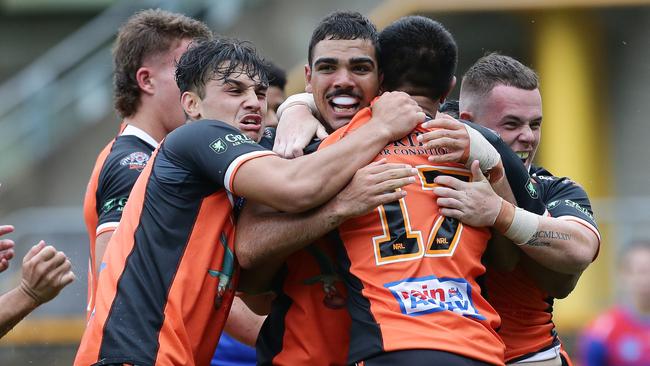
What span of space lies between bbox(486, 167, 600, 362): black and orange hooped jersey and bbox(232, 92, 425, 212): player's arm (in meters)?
1.06

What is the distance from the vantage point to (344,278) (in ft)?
16.5

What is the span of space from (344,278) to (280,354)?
518 mm

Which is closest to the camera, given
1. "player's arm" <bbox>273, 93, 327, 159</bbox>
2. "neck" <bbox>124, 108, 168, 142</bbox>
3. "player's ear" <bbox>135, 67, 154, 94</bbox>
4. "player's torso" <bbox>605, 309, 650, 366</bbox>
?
"player's arm" <bbox>273, 93, 327, 159</bbox>

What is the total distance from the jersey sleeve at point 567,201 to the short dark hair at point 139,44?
2.10m

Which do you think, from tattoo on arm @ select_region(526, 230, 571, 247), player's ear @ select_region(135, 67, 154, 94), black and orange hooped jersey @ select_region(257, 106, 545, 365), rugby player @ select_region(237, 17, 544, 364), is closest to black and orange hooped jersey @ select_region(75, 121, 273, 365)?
rugby player @ select_region(237, 17, 544, 364)

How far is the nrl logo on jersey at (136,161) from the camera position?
6008 millimetres

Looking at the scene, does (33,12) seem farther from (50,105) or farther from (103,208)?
(103,208)

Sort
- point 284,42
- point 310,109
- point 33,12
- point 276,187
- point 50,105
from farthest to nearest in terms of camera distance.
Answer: point 33,12
point 50,105
point 284,42
point 310,109
point 276,187

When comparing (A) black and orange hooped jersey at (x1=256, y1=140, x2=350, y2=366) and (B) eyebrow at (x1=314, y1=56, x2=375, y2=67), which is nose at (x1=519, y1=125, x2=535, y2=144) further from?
(A) black and orange hooped jersey at (x1=256, y1=140, x2=350, y2=366)

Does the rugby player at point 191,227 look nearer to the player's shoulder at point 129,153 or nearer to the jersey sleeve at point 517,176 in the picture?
the jersey sleeve at point 517,176

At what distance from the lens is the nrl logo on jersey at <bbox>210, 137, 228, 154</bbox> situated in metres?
4.96

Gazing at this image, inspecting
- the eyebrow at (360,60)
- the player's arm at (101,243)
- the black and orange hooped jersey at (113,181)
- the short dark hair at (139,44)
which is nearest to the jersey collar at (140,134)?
the black and orange hooped jersey at (113,181)

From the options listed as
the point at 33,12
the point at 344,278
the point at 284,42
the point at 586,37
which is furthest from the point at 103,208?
the point at 33,12

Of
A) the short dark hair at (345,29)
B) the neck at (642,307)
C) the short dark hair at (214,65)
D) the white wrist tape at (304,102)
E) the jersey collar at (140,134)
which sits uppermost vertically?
the short dark hair at (345,29)
